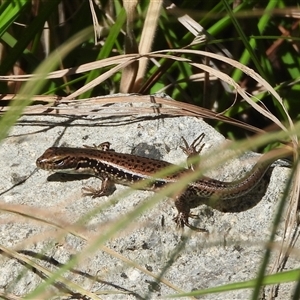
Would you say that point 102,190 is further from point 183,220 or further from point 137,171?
point 183,220

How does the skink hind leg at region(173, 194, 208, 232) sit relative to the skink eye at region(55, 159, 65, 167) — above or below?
below

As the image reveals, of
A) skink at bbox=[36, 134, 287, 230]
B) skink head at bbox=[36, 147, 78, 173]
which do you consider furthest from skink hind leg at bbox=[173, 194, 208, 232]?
skink head at bbox=[36, 147, 78, 173]

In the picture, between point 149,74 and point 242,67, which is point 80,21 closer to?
point 149,74

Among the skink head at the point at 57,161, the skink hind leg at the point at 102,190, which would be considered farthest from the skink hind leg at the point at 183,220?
the skink head at the point at 57,161

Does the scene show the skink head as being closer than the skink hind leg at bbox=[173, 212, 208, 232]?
No

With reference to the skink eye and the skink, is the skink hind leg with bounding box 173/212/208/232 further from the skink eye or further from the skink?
the skink eye

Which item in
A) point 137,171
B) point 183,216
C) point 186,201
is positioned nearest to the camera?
point 183,216

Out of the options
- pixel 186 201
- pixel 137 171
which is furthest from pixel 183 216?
pixel 137 171
